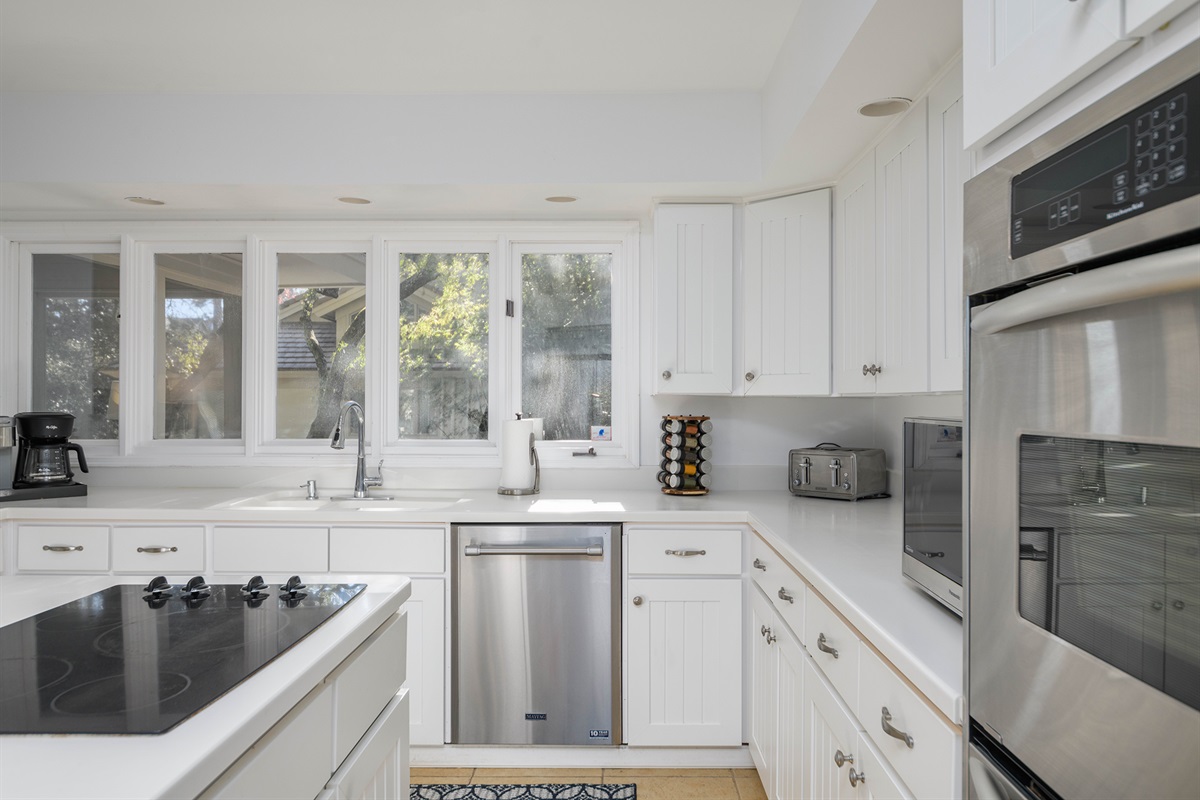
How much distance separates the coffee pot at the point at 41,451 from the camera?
2896 millimetres

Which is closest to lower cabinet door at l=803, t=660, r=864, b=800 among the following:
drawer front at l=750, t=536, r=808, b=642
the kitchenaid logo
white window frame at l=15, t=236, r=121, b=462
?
drawer front at l=750, t=536, r=808, b=642

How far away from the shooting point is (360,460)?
10.00ft

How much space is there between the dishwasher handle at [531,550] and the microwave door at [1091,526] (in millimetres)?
1754

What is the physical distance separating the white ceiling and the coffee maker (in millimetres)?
885

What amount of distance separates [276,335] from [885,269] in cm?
255

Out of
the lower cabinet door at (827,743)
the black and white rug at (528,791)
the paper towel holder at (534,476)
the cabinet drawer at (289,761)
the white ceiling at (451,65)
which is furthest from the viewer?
the paper towel holder at (534,476)

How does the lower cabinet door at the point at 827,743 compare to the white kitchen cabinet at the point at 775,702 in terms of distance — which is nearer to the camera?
the lower cabinet door at the point at 827,743

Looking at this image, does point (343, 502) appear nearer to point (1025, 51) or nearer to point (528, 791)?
point (528, 791)

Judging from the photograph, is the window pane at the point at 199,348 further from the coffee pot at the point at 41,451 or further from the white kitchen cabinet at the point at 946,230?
the white kitchen cabinet at the point at 946,230

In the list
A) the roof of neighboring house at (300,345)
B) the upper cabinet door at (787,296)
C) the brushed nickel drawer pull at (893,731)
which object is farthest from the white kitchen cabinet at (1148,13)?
the roof of neighboring house at (300,345)

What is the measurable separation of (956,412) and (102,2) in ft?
9.30

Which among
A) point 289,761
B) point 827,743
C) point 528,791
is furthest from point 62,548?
point 827,743

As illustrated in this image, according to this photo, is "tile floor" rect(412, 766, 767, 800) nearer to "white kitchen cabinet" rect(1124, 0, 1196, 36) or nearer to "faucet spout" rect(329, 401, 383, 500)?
"faucet spout" rect(329, 401, 383, 500)

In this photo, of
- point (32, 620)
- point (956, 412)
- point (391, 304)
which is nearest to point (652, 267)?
point (391, 304)
